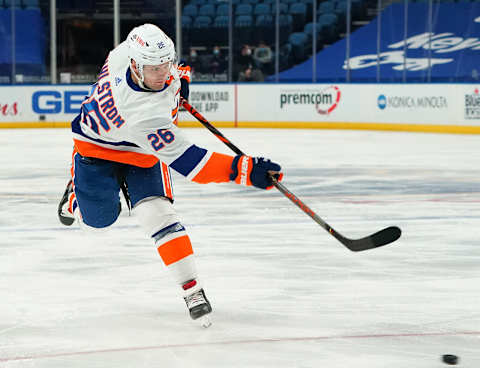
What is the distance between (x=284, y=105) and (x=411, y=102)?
8.11ft

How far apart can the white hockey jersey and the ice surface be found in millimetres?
607

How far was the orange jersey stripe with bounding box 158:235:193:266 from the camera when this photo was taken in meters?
3.24

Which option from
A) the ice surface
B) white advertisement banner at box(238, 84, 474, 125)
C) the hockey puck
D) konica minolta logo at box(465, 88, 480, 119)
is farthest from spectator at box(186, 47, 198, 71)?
the hockey puck

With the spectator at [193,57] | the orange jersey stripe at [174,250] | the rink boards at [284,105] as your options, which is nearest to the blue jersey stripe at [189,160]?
the orange jersey stripe at [174,250]

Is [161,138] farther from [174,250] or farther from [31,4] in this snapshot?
[31,4]

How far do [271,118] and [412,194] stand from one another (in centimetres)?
925

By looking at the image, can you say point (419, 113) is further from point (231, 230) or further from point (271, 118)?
point (231, 230)

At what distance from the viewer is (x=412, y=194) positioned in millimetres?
7254

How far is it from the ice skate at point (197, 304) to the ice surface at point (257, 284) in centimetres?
5

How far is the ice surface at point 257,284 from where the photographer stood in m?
2.94

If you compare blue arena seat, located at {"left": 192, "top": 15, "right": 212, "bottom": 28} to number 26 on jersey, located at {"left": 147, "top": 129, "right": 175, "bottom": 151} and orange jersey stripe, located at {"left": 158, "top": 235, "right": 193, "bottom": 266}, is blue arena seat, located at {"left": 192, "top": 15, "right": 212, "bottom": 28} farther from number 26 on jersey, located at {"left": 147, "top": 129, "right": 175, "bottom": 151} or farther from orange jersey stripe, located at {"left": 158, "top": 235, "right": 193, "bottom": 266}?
number 26 on jersey, located at {"left": 147, "top": 129, "right": 175, "bottom": 151}

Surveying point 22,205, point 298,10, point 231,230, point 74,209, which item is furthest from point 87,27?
point 74,209

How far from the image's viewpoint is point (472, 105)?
14.2m

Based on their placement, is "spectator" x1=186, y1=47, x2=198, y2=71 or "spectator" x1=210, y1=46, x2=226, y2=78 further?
"spectator" x1=186, y1=47, x2=198, y2=71
